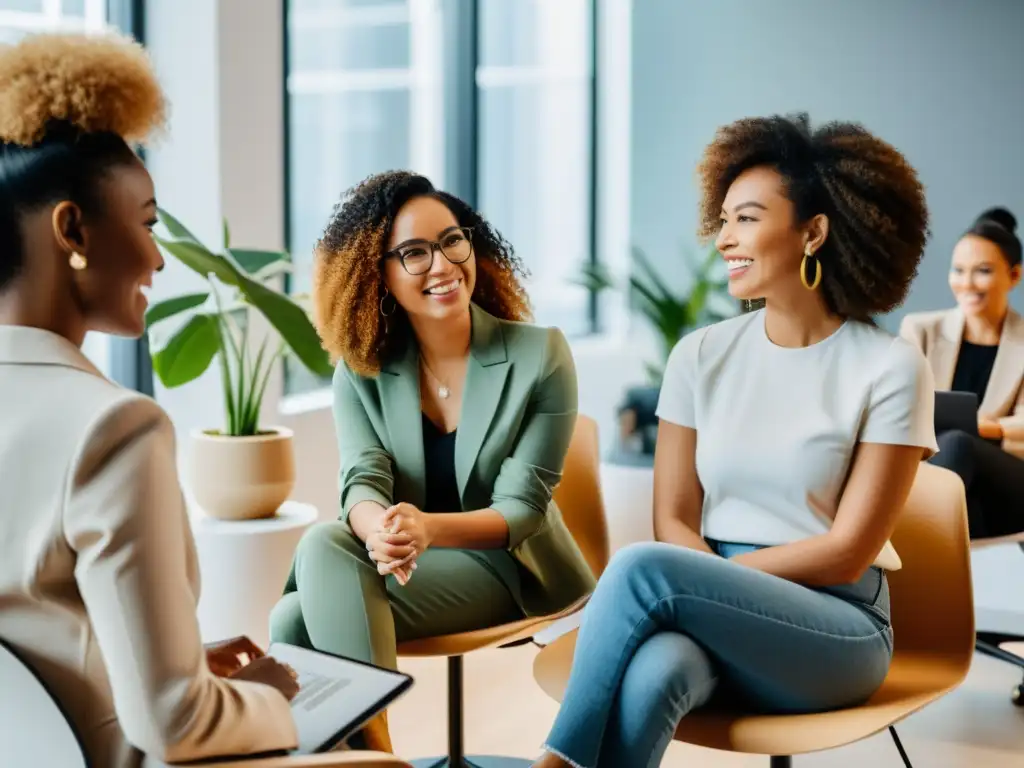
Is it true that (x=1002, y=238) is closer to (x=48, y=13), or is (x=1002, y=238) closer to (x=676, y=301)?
(x=676, y=301)

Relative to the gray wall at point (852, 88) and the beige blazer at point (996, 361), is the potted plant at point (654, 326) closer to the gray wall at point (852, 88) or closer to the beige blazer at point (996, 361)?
Answer: the gray wall at point (852, 88)

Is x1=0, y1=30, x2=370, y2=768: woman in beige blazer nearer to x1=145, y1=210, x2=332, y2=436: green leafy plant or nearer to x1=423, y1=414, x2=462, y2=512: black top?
x1=423, y1=414, x2=462, y2=512: black top

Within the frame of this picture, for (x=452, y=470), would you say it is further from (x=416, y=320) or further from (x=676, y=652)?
(x=676, y=652)

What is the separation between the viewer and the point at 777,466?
6.17 ft

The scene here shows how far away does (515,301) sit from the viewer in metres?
2.30

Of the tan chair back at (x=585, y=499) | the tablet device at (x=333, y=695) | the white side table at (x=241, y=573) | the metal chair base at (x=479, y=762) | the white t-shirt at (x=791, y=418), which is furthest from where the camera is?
the white side table at (x=241, y=573)

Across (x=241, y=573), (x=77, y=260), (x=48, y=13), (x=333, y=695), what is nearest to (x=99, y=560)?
(x=77, y=260)

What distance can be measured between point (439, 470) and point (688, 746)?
1.03 m

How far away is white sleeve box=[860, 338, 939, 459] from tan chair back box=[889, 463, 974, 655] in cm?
17

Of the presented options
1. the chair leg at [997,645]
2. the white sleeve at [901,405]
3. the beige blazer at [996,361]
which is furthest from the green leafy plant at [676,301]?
the white sleeve at [901,405]

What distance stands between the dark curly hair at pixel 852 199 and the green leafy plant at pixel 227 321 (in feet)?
3.70

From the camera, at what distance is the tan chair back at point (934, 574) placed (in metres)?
1.92

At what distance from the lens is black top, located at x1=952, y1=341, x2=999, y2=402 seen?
11.3 ft

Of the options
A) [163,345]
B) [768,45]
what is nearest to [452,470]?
[163,345]
